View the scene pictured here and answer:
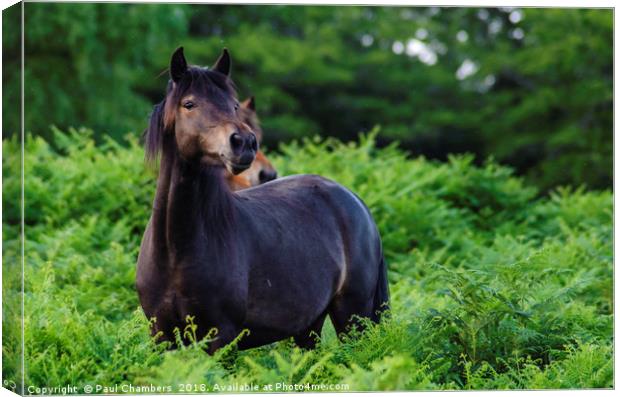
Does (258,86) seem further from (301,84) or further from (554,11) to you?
(554,11)

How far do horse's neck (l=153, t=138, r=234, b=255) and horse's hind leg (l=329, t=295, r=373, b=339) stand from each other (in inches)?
45.6

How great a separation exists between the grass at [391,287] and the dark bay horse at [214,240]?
0.75 ft

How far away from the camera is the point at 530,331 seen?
19.9ft

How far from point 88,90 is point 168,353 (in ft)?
28.6

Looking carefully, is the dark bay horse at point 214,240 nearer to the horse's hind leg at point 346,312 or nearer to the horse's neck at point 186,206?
the horse's neck at point 186,206

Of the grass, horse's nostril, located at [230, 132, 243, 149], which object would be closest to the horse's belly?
the grass

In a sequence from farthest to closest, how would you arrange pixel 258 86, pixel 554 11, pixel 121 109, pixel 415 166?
1. pixel 258 86
2. pixel 554 11
3. pixel 121 109
4. pixel 415 166

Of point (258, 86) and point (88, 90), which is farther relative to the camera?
point (258, 86)

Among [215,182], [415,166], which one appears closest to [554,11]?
[415,166]

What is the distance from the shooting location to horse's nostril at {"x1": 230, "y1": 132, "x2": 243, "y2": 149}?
4.87m

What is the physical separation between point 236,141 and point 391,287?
3.69m

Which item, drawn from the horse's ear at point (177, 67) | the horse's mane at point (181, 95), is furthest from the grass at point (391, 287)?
the horse's ear at point (177, 67)

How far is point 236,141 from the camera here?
4879mm

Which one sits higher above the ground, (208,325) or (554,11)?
(554,11)
